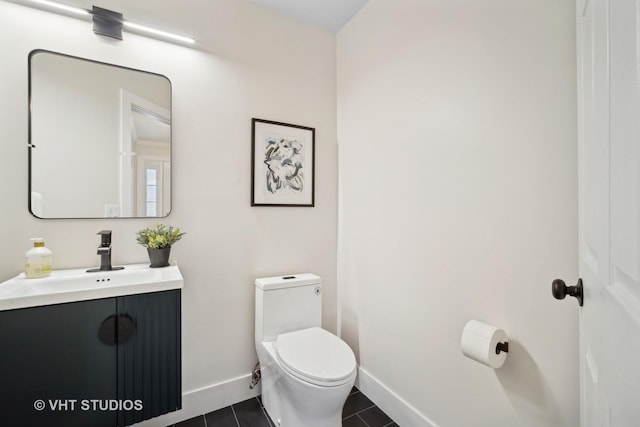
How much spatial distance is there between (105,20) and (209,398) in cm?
224

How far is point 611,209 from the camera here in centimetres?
50

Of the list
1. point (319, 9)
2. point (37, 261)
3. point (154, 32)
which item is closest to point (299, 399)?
point (37, 261)

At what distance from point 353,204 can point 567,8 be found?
1.40 m

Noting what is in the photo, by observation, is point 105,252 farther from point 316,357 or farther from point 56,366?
point 316,357

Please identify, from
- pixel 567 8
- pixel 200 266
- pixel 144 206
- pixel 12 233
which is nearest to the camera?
pixel 567 8

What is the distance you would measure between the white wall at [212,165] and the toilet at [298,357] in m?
0.21

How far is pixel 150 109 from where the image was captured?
5.36 ft

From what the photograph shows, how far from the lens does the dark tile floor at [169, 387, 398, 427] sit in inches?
64.6

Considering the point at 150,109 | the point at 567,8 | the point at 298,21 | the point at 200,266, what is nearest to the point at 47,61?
the point at 150,109

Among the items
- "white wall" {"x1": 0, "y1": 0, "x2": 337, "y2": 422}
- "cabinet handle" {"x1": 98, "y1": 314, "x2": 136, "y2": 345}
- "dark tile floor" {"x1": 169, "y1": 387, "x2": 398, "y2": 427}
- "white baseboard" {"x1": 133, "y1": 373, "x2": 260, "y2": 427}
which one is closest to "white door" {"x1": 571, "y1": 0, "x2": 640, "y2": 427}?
"dark tile floor" {"x1": 169, "y1": 387, "x2": 398, "y2": 427}

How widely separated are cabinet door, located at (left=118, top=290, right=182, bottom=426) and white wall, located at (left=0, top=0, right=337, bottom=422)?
0.44 metres

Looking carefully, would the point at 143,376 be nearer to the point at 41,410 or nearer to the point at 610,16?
the point at 41,410

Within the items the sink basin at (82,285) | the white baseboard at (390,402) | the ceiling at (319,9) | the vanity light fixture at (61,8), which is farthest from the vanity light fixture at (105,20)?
the white baseboard at (390,402)

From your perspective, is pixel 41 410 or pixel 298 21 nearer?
pixel 41 410
